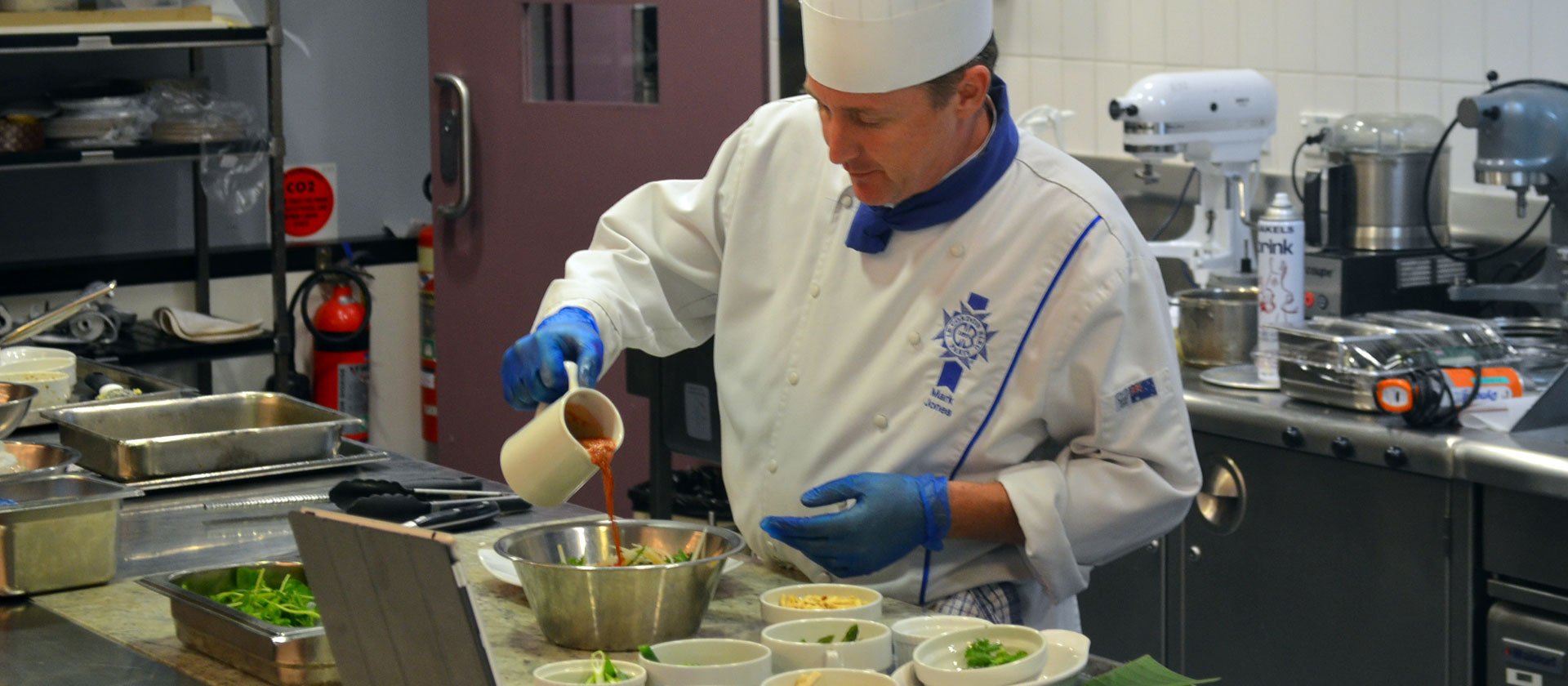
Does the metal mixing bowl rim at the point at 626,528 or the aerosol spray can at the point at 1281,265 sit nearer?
the metal mixing bowl rim at the point at 626,528

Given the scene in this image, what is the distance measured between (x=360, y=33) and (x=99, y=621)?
377 cm

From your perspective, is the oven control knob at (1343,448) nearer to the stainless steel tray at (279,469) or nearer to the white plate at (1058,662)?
the white plate at (1058,662)

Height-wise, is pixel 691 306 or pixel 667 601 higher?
pixel 691 306

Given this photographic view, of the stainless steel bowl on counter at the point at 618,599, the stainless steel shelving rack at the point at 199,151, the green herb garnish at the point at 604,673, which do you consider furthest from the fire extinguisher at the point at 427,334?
the green herb garnish at the point at 604,673

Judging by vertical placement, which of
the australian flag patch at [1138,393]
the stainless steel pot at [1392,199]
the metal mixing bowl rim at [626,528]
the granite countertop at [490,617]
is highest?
the stainless steel pot at [1392,199]

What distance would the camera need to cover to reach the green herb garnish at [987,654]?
1.42 m

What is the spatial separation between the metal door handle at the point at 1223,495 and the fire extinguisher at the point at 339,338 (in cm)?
299

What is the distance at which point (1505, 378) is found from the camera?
262cm

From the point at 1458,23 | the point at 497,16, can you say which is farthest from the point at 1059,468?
the point at 497,16

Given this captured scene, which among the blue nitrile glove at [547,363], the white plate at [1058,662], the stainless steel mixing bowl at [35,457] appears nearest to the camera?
the white plate at [1058,662]

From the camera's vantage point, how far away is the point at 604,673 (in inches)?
56.5

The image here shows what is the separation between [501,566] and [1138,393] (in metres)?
0.68

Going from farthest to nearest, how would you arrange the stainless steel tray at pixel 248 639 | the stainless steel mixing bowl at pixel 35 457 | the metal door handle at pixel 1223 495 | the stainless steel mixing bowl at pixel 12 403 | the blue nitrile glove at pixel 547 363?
the metal door handle at pixel 1223 495, the stainless steel mixing bowl at pixel 12 403, the stainless steel mixing bowl at pixel 35 457, the blue nitrile glove at pixel 547 363, the stainless steel tray at pixel 248 639

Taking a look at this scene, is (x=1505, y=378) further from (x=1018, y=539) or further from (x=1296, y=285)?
(x=1018, y=539)
